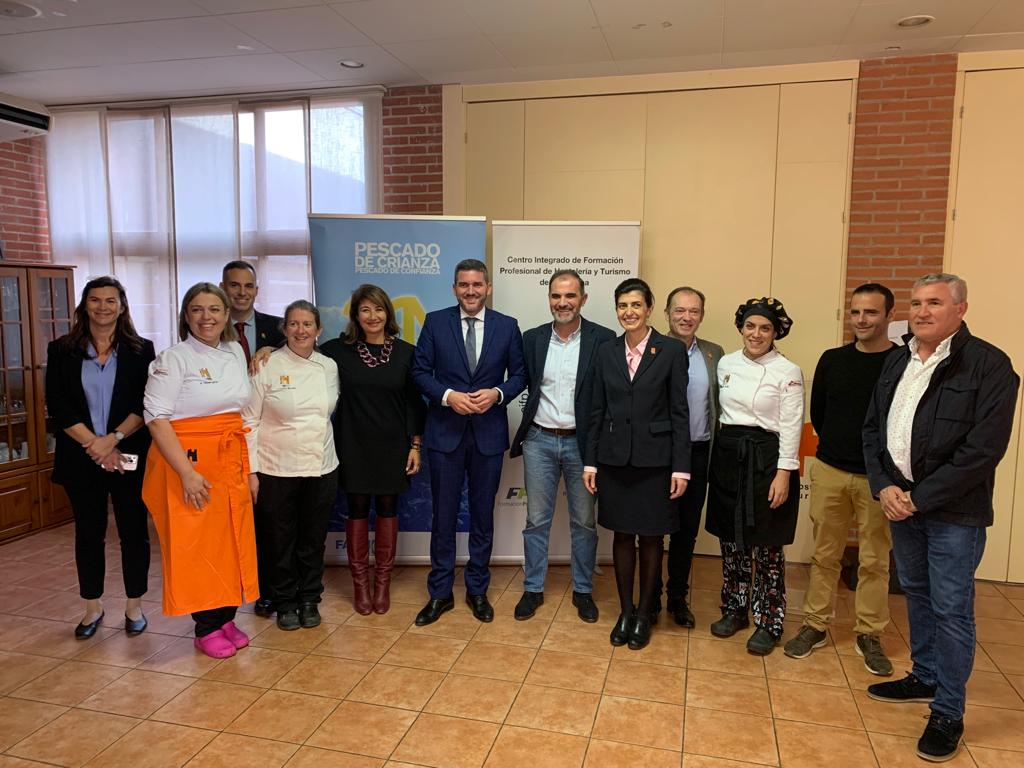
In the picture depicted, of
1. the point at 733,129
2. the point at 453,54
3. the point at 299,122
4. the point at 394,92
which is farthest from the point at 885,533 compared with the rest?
the point at 299,122

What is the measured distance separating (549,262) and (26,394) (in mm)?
3782

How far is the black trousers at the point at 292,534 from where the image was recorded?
321cm

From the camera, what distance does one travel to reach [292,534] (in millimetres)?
3311

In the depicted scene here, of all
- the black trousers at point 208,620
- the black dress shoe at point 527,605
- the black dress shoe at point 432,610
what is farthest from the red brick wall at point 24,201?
the black dress shoe at point 527,605

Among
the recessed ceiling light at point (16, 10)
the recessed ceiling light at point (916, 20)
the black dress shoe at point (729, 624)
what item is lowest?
the black dress shoe at point (729, 624)

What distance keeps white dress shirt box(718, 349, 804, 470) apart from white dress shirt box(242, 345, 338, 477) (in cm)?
190

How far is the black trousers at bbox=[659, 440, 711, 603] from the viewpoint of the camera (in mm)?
3238

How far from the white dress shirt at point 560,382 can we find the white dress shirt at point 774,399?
29.5 inches

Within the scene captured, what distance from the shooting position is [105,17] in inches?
Answer: 147

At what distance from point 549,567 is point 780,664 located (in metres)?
1.54

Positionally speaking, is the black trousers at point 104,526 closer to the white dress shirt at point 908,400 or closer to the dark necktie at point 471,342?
the dark necktie at point 471,342

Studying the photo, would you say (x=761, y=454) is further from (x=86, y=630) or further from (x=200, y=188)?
(x=200, y=188)

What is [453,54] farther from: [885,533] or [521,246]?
[885,533]

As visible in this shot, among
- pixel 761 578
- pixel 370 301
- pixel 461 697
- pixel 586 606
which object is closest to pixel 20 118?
pixel 370 301
